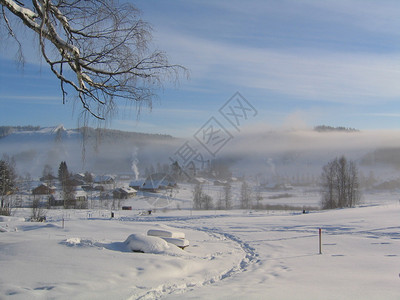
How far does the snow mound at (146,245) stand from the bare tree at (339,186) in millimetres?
54367

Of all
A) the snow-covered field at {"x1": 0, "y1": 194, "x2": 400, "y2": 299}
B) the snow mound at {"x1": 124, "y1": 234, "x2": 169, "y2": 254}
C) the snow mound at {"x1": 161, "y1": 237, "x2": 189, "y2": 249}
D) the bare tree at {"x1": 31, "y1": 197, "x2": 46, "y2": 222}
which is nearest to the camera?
the snow-covered field at {"x1": 0, "y1": 194, "x2": 400, "y2": 299}

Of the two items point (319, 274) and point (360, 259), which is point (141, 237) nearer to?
point (319, 274)

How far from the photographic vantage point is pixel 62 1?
634 cm

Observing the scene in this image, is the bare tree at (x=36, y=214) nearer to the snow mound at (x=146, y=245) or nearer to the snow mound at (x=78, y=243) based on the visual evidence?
the snow mound at (x=78, y=243)

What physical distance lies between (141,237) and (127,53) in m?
5.84

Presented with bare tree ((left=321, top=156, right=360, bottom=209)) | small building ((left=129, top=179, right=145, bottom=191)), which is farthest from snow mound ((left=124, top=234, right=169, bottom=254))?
small building ((left=129, top=179, right=145, bottom=191))

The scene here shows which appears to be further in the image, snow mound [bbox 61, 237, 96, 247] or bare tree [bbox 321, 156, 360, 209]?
bare tree [bbox 321, 156, 360, 209]

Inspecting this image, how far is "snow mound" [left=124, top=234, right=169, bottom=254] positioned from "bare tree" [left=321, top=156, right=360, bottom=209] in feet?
178

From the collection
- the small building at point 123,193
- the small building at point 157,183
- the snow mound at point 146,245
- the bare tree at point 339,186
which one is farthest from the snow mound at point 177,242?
the small building at point 157,183

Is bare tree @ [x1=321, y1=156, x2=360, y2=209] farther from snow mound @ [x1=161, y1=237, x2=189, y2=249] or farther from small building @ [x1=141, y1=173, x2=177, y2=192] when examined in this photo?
snow mound @ [x1=161, y1=237, x2=189, y2=249]

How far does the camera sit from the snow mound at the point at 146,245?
10055 mm

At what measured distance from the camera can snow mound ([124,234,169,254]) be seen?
10055mm

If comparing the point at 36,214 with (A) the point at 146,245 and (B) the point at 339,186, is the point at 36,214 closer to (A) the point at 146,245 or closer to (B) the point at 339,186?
(A) the point at 146,245

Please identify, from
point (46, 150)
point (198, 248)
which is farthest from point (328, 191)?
point (46, 150)
